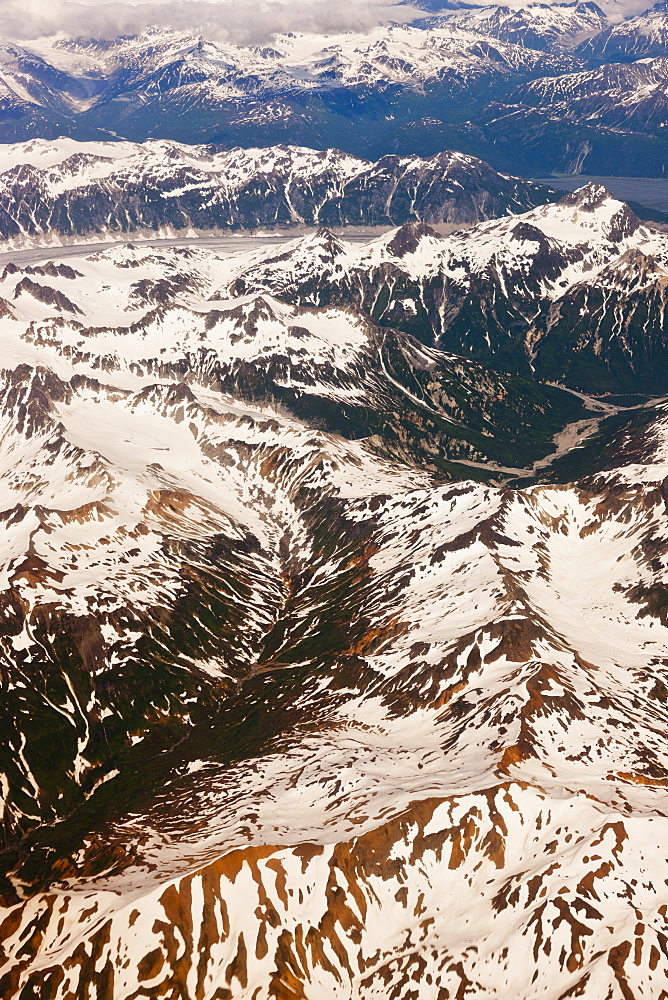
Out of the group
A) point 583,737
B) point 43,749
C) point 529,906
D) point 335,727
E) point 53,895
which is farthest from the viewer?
point 43,749

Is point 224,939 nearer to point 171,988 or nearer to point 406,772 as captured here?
point 171,988

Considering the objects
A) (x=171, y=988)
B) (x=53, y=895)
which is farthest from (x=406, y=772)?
(x=53, y=895)

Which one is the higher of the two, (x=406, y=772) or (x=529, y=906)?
(x=529, y=906)

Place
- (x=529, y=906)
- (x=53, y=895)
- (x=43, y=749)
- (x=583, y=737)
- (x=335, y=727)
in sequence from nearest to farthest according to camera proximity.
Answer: (x=529, y=906) < (x=53, y=895) < (x=583, y=737) < (x=335, y=727) < (x=43, y=749)

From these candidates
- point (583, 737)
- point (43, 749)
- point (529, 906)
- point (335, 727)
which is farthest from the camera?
point (43, 749)

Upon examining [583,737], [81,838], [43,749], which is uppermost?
[583,737]

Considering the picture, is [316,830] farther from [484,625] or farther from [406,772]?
[484,625]

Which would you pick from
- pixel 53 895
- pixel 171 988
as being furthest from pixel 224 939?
pixel 53 895

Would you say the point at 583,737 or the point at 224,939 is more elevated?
the point at 583,737

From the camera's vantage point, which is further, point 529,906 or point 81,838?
point 81,838
